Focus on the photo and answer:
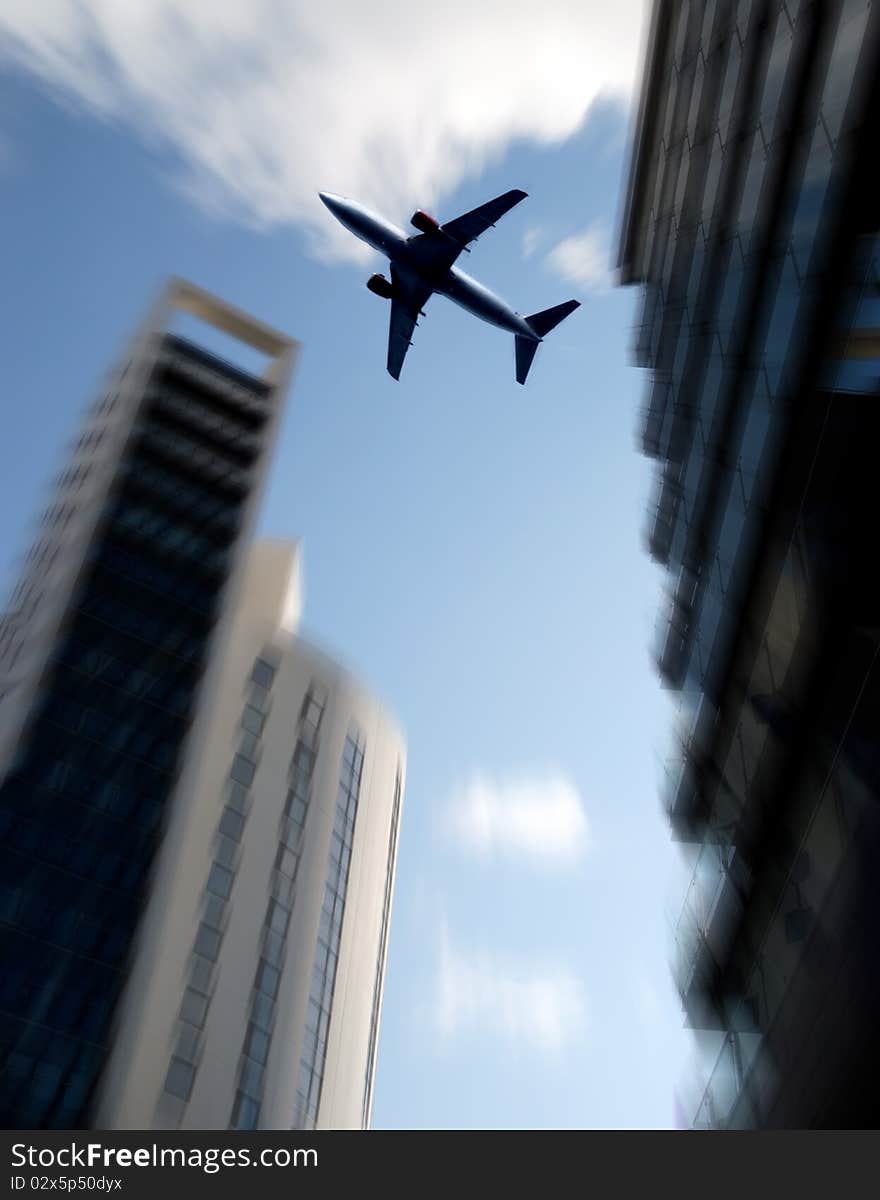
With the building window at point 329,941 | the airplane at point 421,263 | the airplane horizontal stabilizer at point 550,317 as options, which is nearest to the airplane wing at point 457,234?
the airplane at point 421,263

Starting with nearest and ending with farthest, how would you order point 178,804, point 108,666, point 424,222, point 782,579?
1. point 782,579
2. point 424,222
3. point 178,804
4. point 108,666

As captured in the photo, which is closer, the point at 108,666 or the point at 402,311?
the point at 402,311

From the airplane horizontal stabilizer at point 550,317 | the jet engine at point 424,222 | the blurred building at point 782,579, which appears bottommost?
the blurred building at point 782,579

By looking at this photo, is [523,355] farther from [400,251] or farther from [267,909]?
[267,909]

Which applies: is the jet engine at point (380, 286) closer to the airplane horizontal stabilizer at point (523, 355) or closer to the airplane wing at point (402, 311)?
the airplane wing at point (402, 311)

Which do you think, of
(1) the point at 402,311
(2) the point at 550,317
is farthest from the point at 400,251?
(2) the point at 550,317

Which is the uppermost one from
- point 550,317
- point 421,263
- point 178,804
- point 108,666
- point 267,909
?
point 550,317
